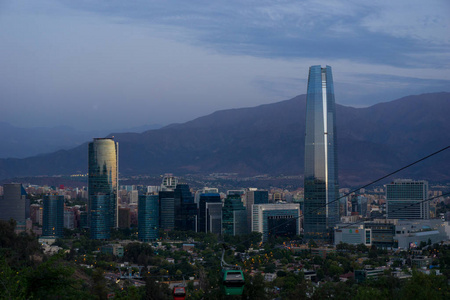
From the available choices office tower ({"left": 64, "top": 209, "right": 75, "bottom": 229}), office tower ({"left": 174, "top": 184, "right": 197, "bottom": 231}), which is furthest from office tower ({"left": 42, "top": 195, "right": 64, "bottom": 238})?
office tower ({"left": 174, "top": 184, "right": 197, "bottom": 231})

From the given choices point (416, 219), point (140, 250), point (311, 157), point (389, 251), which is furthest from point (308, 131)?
point (140, 250)

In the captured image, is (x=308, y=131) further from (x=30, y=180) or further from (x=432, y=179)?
(x=30, y=180)

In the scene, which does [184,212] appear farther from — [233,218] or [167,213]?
[233,218]

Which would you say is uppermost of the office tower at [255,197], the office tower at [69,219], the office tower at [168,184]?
the office tower at [168,184]

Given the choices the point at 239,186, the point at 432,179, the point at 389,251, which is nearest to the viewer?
the point at 389,251

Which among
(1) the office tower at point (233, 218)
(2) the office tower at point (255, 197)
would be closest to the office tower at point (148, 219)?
(1) the office tower at point (233, 218)

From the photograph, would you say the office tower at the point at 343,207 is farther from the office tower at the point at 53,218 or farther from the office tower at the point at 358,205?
the office tower at the point at 53,218
